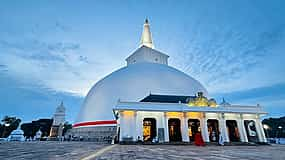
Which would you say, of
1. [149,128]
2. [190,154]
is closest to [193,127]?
[149,128]

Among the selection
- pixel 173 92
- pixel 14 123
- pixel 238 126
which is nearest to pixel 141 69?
pixel 173 92

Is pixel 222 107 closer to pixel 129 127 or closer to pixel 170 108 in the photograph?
pixel 170 108

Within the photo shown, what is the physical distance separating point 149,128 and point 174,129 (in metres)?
3.48

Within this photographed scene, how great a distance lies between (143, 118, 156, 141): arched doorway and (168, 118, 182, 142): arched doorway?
2.24 metres

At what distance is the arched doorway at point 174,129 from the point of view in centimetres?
2584

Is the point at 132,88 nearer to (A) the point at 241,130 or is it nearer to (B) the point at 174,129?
(B) the point at 174,129

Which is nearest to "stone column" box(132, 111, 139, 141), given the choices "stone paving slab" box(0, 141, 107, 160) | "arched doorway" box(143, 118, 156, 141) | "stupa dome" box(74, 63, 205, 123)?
"arched doorway" box(143, 118, 156, 141)

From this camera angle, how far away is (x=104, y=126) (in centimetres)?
3064

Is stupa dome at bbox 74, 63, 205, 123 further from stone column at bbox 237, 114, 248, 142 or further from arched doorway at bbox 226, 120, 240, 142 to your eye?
stone column at bbox 237, 114, 248, 142

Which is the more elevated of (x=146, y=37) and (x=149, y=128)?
(x=146, y=37)

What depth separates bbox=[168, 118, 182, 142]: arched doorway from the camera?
25.8 meters

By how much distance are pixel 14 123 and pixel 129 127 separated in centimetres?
6285

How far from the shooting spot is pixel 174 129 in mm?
26219

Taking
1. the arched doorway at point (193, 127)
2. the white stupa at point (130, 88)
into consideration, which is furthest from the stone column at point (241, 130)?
the white stupa at point (130, 88)
